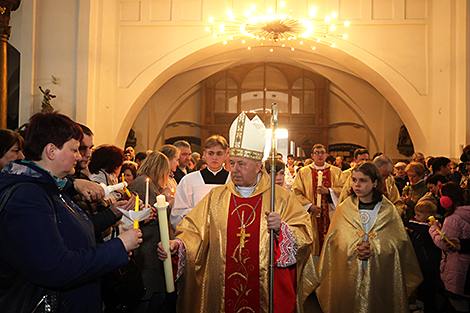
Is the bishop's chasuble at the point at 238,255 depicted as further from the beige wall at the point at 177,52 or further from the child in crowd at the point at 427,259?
the beige wall at the point at 177,52

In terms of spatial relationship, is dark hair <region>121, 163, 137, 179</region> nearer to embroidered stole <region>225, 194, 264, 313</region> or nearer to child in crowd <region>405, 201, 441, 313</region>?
embroidered stole <region>225, 194, 264, 313</region>

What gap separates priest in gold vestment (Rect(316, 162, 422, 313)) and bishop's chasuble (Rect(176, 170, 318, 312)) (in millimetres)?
750

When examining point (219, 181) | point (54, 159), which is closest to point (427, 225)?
point (219, 181)

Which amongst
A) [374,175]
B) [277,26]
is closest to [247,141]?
[374,175]

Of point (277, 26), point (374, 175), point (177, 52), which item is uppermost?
point (277, 26)

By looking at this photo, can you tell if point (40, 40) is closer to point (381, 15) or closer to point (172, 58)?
point (172, 58)

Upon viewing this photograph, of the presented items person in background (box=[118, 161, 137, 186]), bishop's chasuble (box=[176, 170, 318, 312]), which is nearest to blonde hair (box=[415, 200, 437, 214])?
bishop's chasuble (box=[176, 170, 318, 312])

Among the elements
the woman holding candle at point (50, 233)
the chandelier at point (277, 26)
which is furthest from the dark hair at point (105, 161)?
the chandelier at point (277, 26)

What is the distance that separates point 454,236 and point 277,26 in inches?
251

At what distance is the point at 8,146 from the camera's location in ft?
8.90

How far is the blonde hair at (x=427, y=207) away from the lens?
414 cm

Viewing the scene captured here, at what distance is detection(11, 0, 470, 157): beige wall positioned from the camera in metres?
9.15

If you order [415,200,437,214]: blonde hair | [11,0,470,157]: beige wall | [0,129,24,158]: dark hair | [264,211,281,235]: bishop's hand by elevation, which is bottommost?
[415,200,437,214]: blonde hair

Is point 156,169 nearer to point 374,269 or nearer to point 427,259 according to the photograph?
point 374,269
